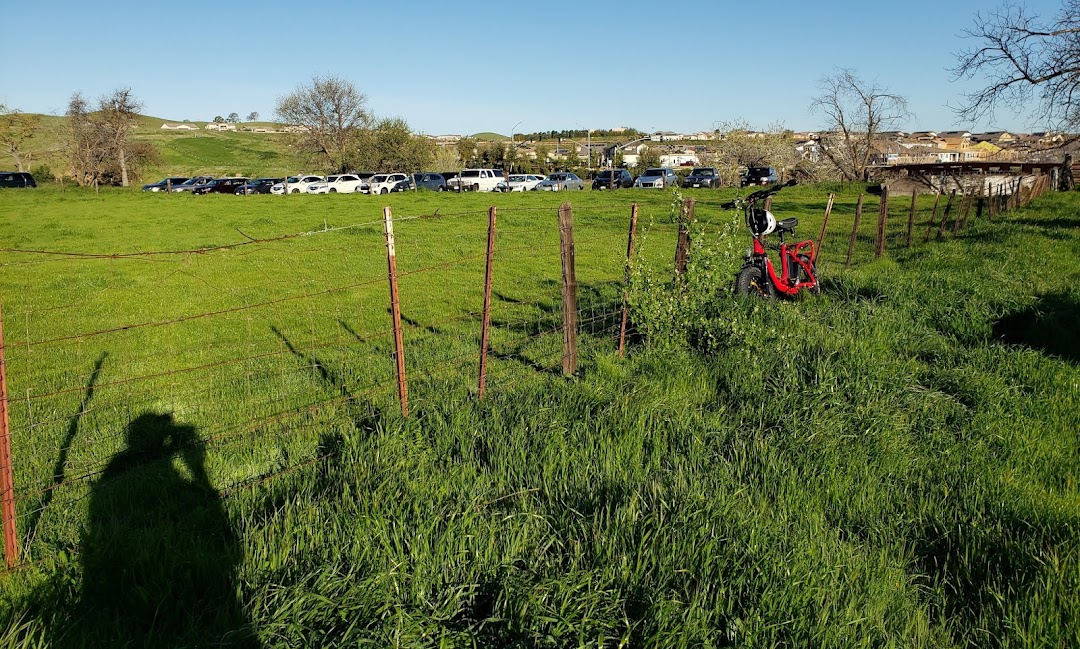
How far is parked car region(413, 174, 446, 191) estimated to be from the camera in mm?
45969

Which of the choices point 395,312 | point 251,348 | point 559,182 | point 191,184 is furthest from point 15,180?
point 395,312

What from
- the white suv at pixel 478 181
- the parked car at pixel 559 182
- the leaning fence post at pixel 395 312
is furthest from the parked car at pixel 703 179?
the leaning fence post at pixel 395 312

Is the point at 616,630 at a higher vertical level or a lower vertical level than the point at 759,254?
lower

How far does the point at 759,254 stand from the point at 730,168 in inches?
1698

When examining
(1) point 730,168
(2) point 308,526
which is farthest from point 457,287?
(1) point 730,168

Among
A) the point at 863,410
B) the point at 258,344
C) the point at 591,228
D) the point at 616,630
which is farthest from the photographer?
the point at 591,228

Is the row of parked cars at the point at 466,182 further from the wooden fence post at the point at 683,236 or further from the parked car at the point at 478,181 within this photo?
the wooden fence post at the point at 683,236

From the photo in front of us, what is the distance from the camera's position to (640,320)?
7121 mm

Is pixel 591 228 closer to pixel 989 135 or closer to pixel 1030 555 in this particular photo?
pixel 1030 555

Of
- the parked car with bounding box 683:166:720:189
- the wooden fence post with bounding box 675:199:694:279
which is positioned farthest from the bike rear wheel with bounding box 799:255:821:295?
the parked car with bounding box 683:166:720:189

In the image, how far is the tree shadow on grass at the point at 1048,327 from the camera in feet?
24.2

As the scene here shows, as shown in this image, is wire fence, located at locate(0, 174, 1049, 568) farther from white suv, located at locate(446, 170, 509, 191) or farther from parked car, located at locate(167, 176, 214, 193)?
parked car, located at locate(167, 176, 214, 193)

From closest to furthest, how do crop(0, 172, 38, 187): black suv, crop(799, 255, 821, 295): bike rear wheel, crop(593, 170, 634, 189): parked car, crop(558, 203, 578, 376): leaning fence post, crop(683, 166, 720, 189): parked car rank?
crop(558, 203, 578, 376): leaning fence post, crop(799, 255, 821, 295): bike rear wheel, crop(0, 172, 38, 187): black suv, crop(683, 166, 720, 189): parked car, crop(593, 170, 634, 189): parked car

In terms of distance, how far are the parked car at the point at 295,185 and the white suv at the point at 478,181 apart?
8.85m
